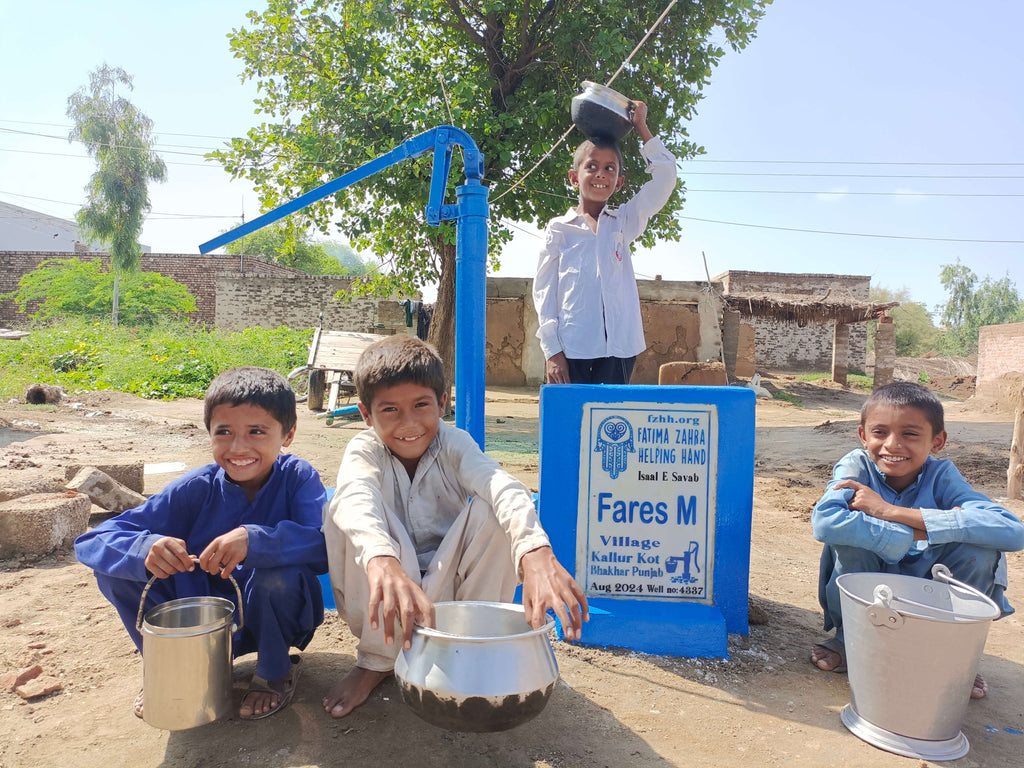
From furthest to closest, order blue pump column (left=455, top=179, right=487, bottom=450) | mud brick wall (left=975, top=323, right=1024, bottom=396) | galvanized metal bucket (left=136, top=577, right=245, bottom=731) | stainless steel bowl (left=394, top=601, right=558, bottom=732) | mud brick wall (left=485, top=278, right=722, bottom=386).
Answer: mud brick wall (left=975, top=323, right=1024, bottom=396) < mud brick wall (left=485, top=278, right=722, bottom=386) < blue pump column (left=455, top=179, right=487, bottom=450) < galvanized metal bucket (left=136, top=577, right=245, bottom=731) < stainless steel bowl (left=394, top=601, right=558, bottom=732)

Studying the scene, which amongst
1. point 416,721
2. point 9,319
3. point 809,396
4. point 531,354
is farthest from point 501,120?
point 9,319

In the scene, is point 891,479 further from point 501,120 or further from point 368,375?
point 501,120

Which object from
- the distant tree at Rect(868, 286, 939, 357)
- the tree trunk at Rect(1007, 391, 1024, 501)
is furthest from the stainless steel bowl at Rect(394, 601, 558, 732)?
the distant tree at Rect(868, 286, 939, 357)

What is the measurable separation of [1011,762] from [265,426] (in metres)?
2.12

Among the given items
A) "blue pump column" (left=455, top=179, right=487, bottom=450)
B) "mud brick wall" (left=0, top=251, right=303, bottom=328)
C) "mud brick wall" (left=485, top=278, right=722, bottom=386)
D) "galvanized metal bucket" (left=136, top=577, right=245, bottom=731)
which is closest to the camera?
"galvanized metal bucket" (left=136, top=577, right=245, bottom=731)

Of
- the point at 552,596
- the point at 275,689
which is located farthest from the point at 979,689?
the point at 275,689

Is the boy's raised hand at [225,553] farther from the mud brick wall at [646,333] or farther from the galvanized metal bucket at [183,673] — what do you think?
the mud brick wall at [646,333]

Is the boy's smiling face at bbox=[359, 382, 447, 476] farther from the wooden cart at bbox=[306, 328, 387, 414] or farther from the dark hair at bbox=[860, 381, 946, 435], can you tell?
the wooden cart at bbox=[306, 328, 387, 414]

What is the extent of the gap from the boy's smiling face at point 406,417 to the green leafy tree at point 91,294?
23.3 m

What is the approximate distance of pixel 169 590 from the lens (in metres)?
1.84

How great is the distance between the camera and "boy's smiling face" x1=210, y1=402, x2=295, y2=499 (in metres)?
1.90

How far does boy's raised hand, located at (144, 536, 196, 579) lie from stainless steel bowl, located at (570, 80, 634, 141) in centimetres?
226

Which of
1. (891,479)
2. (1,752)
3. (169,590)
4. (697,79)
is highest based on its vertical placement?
(697,79)

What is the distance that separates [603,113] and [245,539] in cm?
221
